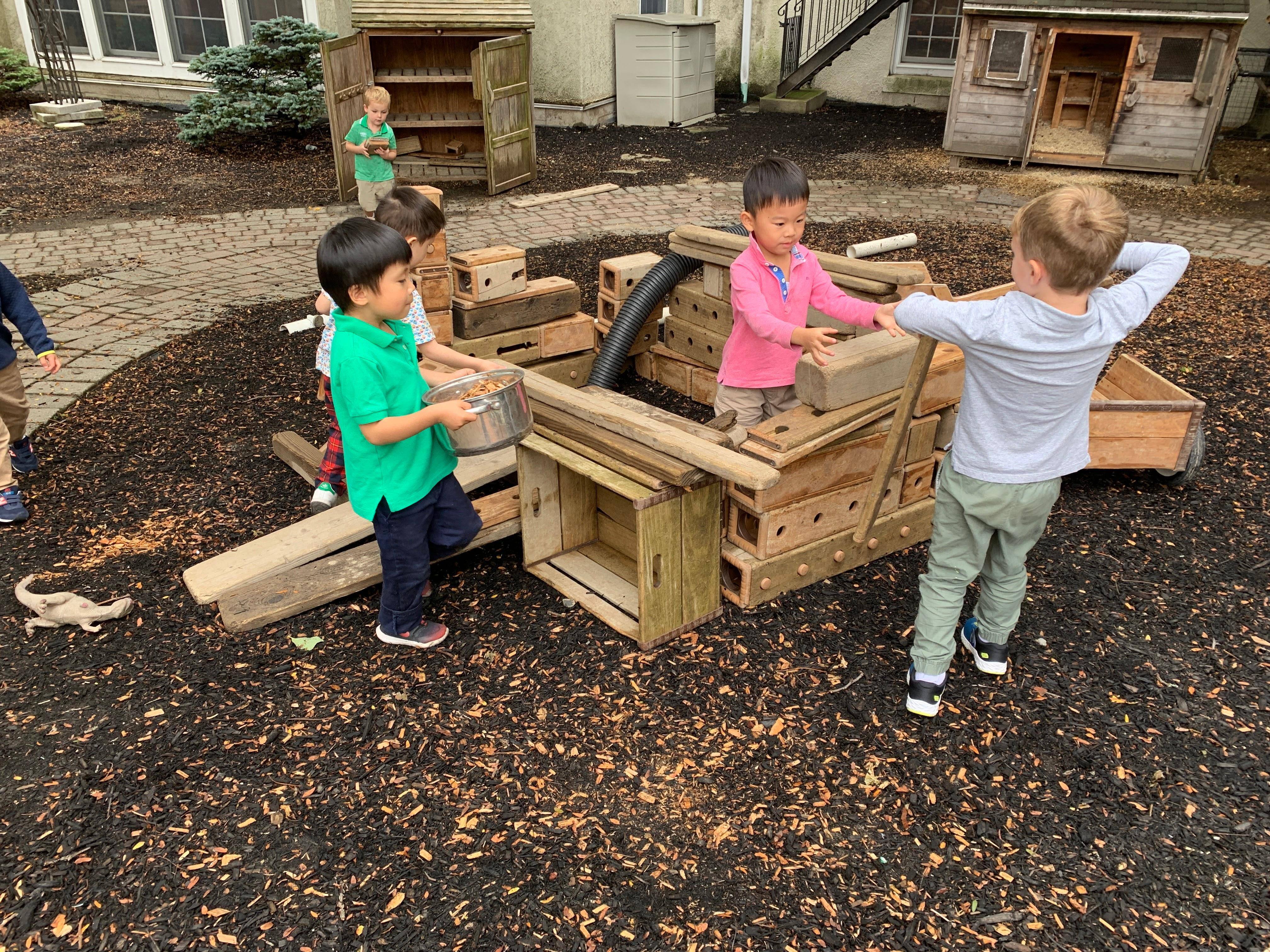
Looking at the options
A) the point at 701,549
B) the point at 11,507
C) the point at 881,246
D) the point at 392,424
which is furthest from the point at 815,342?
the point at 11,507

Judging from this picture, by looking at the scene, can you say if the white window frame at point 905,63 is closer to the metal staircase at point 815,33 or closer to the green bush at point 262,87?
the metal staircase at point 815,33

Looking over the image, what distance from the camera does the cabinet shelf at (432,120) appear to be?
Result: 11570mm

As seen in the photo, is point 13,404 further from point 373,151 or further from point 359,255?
point 373,151

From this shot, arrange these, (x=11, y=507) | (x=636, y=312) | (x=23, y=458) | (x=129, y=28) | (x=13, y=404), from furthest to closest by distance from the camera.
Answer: (x=129, y=28) < (x=636, y=312) < (x=23, y=458) < (x=13, y=404) < (x=11, y=507)

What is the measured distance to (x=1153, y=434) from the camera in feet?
15.6

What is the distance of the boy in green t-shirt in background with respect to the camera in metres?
9.29

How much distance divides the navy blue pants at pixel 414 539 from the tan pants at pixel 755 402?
1310mm

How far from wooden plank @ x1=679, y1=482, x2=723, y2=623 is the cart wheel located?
255cm

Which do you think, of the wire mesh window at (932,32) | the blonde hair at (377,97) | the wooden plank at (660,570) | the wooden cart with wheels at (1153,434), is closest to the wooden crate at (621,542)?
the wooden plank at (660,570)

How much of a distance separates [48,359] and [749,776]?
4.00m

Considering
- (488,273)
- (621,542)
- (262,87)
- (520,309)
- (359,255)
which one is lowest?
(621,542)

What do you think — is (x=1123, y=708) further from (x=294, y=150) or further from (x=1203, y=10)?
(x=294, y=150)

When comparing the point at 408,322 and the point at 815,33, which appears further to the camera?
the point at 815,33

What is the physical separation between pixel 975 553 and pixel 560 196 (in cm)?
871
